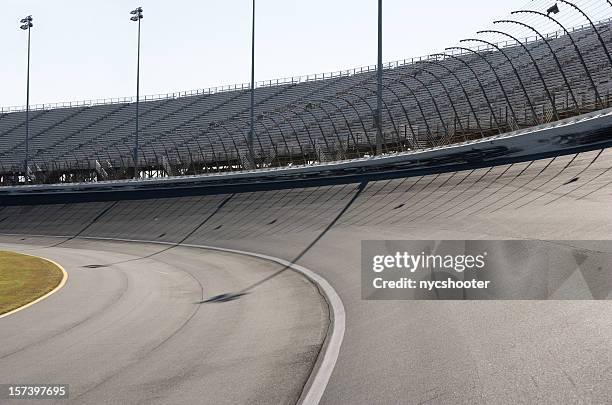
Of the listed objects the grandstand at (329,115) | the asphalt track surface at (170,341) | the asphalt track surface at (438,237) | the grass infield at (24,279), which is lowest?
the grass infield at (24,279)

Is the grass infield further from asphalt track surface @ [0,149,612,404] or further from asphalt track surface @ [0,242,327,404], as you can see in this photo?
asphalt track surface @ [0,149,612,404]

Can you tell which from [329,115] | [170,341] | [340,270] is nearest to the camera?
[170,341]

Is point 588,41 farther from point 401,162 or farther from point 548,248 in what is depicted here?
point 548,248

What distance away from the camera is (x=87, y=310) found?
547 inches

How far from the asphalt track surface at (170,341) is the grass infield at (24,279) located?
2.09 ft

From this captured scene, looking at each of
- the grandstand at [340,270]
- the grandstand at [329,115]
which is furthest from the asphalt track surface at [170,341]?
the grandstand at [329,115]

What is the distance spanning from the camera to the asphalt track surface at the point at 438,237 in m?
6.50

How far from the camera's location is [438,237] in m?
17.8

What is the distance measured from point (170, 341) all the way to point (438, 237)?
9.45 metres

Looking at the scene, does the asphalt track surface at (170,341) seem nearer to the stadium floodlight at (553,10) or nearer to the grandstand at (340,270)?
the grandstand at (340,270)

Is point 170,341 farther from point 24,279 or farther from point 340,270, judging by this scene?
point 24,279

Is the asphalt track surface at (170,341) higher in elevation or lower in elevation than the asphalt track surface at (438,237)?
lower

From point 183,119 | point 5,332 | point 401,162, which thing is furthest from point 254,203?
point 183,119

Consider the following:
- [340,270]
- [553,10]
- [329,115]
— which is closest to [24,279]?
[340,270]
